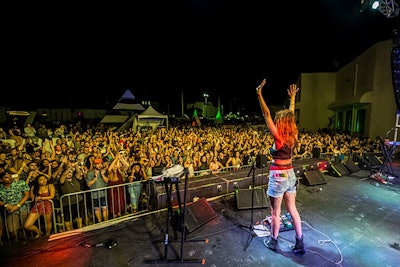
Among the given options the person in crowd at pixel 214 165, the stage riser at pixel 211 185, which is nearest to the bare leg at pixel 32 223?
the stage riser at pixel 211 185

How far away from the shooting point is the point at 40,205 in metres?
3.99

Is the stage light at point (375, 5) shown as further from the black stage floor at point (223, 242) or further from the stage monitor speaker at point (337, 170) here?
the black stage floor at point (223, 242)

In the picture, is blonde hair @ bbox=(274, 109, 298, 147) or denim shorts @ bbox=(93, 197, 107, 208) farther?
denim shorts @ bbox=(93, 197, 107, 208)

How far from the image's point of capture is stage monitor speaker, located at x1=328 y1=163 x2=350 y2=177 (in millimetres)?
7495

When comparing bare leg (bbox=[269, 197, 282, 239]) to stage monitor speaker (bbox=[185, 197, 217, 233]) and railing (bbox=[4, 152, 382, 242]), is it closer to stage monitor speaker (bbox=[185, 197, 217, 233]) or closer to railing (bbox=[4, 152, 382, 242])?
stage monitor speaker (bbox=[185, 197, 217, 233])

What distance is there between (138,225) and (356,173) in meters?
8.39

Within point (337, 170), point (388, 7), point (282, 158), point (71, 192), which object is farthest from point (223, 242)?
point (388, 7)

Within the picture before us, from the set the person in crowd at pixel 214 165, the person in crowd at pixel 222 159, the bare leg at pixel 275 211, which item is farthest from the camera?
the person in crowd at pixel 222 159

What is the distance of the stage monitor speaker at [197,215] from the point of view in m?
3.72

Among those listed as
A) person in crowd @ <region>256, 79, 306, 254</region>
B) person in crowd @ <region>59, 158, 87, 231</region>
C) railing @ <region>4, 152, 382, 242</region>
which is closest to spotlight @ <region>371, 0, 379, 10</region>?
person in crowd @ <region>256, 79, 306, 254</region>

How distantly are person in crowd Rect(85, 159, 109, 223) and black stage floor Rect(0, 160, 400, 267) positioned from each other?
67 cm

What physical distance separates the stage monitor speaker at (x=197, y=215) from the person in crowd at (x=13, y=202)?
319 centimetres

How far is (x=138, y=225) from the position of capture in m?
3.99

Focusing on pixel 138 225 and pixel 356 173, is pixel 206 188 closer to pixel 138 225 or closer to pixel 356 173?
pixel 138 225
